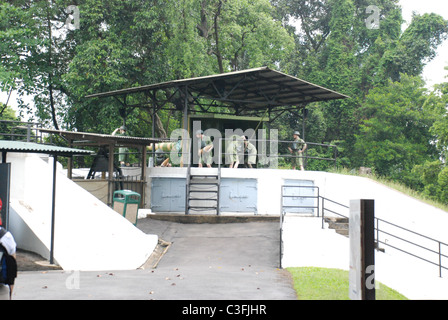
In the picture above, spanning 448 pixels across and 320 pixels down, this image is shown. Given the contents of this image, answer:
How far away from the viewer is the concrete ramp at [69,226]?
12852mm

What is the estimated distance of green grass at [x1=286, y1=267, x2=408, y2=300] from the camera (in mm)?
9086

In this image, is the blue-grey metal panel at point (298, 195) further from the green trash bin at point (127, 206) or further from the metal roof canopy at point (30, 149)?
the metal roof canopy at point (30, 149)

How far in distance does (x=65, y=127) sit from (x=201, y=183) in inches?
618

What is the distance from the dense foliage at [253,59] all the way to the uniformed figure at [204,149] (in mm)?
3589

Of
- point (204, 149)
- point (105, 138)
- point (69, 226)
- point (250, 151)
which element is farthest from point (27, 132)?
point (250, 151)

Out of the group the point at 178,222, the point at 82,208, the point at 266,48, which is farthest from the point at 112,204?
the point at 266,48

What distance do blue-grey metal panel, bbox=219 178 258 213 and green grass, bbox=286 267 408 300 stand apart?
8.63 meters

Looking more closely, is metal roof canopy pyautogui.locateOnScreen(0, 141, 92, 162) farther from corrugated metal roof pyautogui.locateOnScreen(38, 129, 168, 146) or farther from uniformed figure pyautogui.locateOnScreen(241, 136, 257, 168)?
uniformed figure pyautogui.locateOnScreen(241, 136, 257, 168)

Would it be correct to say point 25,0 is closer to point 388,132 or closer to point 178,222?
point 178,222

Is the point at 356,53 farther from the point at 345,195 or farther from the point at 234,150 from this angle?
the point at 234,150

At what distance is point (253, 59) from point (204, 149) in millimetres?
14063

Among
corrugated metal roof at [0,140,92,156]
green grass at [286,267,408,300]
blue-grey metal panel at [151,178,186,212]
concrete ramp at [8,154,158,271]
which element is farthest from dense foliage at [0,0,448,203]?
green grass at [286,267,408,300]

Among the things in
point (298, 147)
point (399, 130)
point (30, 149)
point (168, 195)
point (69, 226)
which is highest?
point (399, 130)

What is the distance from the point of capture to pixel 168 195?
21188 mm
